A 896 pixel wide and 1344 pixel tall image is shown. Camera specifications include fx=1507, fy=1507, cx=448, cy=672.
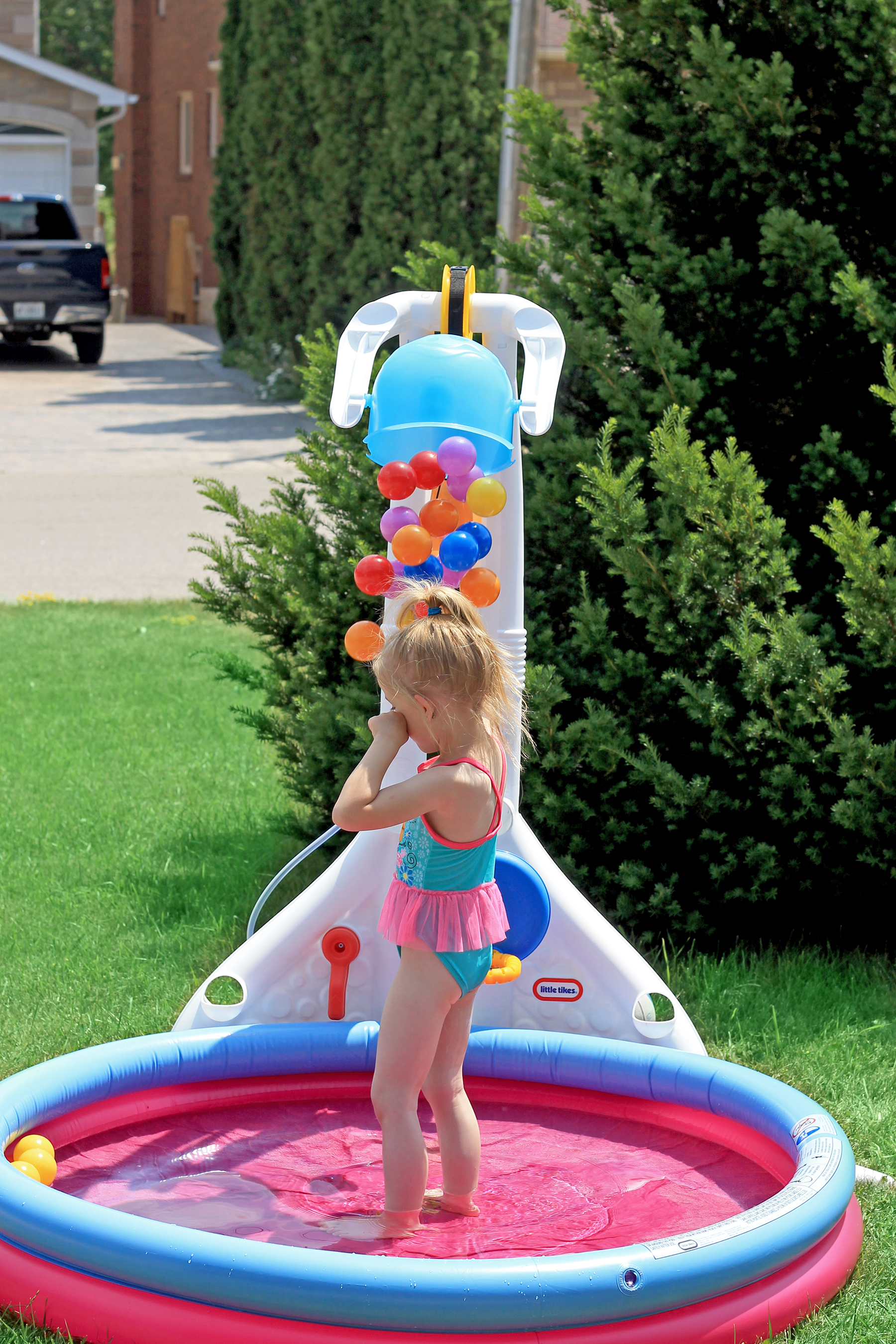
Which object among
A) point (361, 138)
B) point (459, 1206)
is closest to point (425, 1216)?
point (459, 1206)

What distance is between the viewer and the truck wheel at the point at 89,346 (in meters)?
22.9

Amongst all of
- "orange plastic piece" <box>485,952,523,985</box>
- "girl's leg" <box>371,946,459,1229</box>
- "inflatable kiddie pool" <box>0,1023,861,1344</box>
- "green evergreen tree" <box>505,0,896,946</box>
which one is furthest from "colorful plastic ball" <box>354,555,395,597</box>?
"green evergreen tree" <box>505,0,896,946</box>

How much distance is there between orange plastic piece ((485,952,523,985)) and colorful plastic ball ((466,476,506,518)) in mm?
956

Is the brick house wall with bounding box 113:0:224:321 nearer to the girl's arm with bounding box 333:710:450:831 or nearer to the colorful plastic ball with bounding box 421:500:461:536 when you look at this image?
the colorful plastic ball with bounding box 421:500:461:536

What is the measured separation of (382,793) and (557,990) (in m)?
1.17

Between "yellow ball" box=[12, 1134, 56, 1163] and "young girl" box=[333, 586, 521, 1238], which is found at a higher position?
"young girl" box=[333, 586, 521, 1238]

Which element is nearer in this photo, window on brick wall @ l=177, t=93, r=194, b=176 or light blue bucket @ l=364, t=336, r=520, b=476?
light blue bucket @ l=364, t=336, r=520, b=476

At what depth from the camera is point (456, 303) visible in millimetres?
3553

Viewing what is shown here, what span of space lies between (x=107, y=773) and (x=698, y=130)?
3406 mm

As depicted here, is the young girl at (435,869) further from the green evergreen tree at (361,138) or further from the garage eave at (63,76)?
the garage eave at (63,76)

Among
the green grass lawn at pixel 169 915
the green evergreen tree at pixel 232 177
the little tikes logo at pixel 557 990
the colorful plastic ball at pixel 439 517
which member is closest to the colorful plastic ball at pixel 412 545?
the colorful plastic ball at pixel 439 517

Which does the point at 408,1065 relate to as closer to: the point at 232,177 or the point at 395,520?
the point at 395,520

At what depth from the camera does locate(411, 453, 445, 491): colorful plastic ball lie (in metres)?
3.06

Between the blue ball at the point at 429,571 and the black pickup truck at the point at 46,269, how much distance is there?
19.2m
